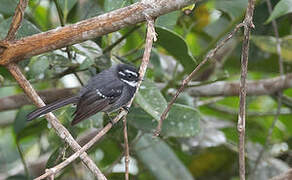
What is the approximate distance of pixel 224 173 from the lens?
5.22 meters

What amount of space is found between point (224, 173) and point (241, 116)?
2.74 m

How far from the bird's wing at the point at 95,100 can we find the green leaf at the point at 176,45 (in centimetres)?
47

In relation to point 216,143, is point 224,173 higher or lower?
lower

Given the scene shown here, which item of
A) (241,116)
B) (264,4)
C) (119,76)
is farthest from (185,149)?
(241,116)

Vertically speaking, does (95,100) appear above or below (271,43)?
above

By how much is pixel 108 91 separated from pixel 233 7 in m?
1.17

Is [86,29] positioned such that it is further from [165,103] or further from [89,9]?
[89,9]

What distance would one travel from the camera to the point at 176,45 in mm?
3695

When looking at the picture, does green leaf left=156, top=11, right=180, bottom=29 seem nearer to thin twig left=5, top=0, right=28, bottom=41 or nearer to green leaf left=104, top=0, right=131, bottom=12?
green leaf left=104, top=0, right=131, bottom=12

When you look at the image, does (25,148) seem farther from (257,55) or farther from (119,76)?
(257,55)

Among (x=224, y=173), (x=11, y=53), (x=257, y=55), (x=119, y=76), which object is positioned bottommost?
(x=224, y=173)

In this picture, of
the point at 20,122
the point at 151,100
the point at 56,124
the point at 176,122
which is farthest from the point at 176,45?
the point at 20,122

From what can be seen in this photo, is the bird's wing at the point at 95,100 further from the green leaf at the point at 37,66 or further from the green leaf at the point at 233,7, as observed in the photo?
the green leaf at the point at 233,7

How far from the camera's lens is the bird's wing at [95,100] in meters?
3.41
